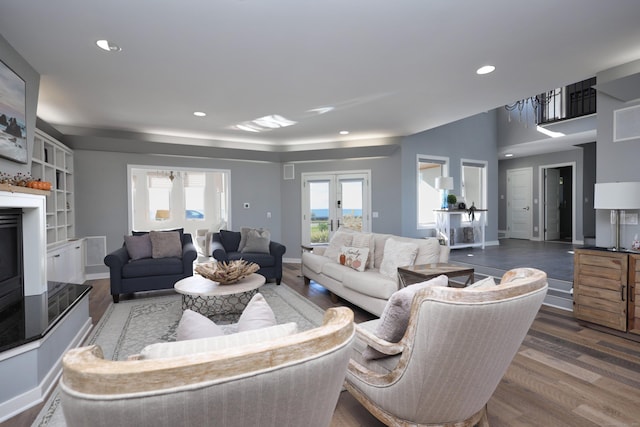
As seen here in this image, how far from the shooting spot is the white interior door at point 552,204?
8930mm

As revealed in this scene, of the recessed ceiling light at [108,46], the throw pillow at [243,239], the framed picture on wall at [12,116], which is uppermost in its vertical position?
the recessed ceiling light at [108,46]

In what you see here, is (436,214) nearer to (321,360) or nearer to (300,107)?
(300,107)

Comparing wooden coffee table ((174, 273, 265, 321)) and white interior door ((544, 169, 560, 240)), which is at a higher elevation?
white interior door ((544, 169, 560, 240))

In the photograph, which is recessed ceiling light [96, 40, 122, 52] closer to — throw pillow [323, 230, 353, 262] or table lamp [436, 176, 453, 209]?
throw pillow [323, 230, 353, 262]

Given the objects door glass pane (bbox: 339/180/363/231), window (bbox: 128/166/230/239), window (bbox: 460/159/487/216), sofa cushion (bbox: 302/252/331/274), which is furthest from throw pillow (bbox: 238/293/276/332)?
window (bbox: 460/159/487/216)

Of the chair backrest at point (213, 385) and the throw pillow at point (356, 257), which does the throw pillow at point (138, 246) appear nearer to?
the throw pillow at point (356, 257)

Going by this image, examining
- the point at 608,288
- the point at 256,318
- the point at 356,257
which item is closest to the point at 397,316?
the point at 256,318

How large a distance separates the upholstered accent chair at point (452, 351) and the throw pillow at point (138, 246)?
3963 millimetres

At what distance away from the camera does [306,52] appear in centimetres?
288

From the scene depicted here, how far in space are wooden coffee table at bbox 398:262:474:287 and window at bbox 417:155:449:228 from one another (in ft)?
12.0

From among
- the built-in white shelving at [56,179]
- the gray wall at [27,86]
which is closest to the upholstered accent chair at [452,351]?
the gray wall at [27,86]

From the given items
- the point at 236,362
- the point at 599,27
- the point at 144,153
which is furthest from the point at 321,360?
the point at 144,153

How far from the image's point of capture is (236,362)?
670mm

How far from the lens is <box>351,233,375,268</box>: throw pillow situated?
13.5ft
